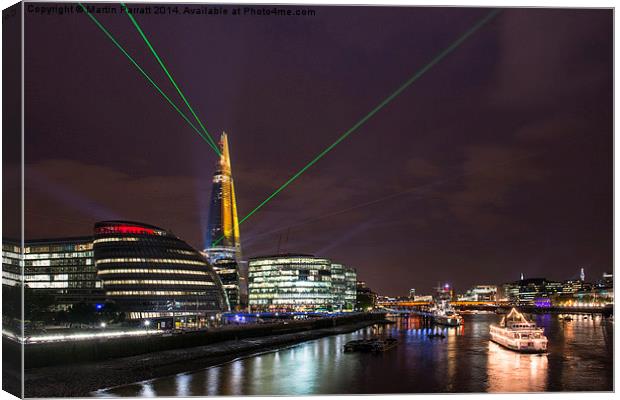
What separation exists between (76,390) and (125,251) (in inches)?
2921

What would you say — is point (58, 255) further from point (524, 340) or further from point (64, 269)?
point (524, 340)

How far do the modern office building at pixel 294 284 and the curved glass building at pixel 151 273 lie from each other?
64813mm

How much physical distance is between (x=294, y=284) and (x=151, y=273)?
81.9 m

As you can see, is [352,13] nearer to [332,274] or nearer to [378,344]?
[378,344]

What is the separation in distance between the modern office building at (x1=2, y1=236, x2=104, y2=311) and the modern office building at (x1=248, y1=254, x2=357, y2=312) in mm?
73335

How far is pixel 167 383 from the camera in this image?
30750 millimetres

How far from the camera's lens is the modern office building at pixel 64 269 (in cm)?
9600

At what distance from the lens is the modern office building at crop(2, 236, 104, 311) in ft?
315

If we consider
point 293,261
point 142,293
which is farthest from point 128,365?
point 293,261

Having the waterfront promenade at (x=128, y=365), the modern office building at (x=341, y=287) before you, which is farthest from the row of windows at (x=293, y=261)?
the waterfront promenade at (x=128, y=365)

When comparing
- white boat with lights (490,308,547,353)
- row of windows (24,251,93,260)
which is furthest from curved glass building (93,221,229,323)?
white boat with lights (490,308,547,353)

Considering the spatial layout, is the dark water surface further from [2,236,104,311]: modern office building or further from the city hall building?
[2,236,104,311]: modern office building

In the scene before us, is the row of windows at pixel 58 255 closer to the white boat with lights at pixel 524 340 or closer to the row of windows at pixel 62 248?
the row of windows at pixel 62 248

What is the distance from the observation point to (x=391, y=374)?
1478 inches
